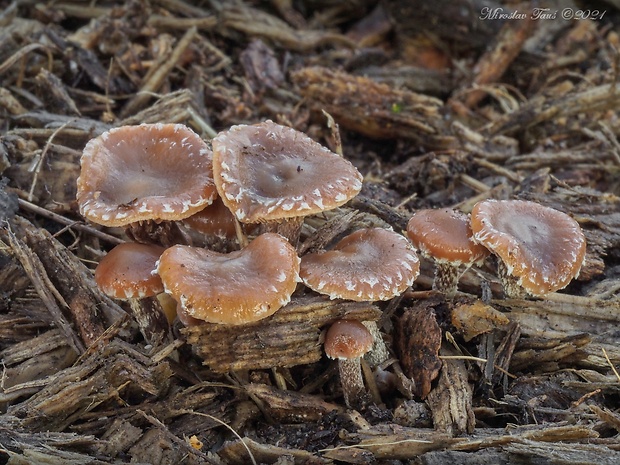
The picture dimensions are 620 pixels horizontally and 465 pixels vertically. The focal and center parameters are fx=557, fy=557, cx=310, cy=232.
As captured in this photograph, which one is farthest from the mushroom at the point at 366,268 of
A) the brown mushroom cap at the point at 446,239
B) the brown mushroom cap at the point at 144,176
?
the brown mushroom cap at the point at 144,176

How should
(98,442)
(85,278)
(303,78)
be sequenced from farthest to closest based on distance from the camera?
(303,78), (85,278), (98,442)

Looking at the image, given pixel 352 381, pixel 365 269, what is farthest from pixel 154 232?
pixel 352 381

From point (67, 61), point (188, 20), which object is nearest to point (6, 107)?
point (67, 61)

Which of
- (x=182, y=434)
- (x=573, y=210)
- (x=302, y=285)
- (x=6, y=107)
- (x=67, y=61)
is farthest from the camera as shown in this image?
(x=67, y=61)

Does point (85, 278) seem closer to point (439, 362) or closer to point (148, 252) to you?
point (148, 252)

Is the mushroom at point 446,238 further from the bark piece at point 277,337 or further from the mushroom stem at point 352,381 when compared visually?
the mushroom stem at point 352,381

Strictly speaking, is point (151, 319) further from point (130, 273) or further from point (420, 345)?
point (420, 345)

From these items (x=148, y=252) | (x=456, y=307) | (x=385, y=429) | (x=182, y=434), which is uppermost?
(x=148, y=252)
